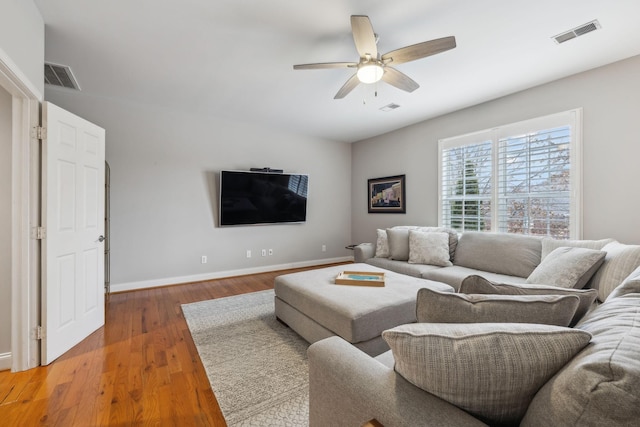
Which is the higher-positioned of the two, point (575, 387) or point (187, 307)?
point (575, 387)

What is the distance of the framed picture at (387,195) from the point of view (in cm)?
486

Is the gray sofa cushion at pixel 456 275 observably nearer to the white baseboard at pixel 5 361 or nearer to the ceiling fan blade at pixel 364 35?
the ceiling fan blade at pixel 364 35

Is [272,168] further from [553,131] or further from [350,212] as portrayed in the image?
[553,131]

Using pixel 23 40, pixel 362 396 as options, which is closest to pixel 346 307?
pixel 362 396

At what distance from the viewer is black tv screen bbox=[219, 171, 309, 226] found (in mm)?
4422

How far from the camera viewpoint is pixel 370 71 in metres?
2.27

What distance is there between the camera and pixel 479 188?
12.5 feet

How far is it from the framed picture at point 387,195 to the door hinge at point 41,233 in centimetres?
448

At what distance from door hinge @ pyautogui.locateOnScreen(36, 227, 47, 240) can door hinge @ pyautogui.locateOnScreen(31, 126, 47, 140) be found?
2.22 ft

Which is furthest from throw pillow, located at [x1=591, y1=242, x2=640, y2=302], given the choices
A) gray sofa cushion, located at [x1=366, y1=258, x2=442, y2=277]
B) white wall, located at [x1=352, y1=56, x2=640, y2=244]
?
gray sofa cushion, located at [x1=366, y1=258, x2=442, y2=277]

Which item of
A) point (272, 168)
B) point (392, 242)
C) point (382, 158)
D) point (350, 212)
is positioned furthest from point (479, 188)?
point (272, 168)

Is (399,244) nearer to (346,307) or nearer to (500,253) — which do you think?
(500,253)

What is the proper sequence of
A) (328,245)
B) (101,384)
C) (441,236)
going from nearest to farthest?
(101,384), (441,236), (328,245)

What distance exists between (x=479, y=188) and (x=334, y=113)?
2321 millimetres
